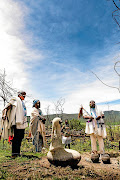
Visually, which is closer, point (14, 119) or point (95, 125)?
point (14, 119)

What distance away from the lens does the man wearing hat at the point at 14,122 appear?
4.68 meters

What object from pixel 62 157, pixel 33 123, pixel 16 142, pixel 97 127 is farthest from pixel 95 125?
pixel 16 142

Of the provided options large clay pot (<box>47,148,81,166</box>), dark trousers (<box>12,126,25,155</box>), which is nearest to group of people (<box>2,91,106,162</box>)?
dark trousers (<box>12,126,25,155</box>)

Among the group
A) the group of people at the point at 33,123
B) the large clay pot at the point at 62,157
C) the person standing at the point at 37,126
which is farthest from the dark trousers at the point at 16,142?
the large clay pot at the point at 62,157

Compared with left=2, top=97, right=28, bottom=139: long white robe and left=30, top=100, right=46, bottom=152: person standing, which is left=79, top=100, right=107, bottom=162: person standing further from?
left=2, top=97, right=28, bottom=139: long white robe

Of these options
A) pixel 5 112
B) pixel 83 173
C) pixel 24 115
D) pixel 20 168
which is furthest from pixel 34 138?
pixel 83 173

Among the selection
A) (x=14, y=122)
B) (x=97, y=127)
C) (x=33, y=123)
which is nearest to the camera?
(x=14, y=122)

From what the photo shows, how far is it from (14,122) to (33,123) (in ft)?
3.01

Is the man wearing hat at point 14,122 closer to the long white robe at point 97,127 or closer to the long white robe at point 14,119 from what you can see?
the long white robe at point 14,119

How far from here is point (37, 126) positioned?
215 inches

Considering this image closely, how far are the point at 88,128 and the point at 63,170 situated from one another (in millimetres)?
2245

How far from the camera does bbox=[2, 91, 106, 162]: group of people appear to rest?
4707mm

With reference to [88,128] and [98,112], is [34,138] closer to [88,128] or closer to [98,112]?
[88,128]

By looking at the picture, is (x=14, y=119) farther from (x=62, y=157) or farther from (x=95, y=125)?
(x=95, y=125)
